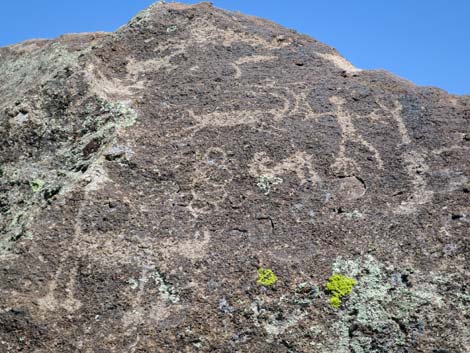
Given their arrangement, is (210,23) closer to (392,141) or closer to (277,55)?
(277,55)

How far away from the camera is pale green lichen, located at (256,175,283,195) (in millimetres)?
5438

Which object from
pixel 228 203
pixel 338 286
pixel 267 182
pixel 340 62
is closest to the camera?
pixel 338 286

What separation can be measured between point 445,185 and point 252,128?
186 centimetres

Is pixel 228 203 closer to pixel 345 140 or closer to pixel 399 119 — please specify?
pixel 345 140

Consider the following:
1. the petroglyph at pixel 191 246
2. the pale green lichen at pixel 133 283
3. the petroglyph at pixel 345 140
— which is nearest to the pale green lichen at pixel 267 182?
the petroglyph at pixel 345 140

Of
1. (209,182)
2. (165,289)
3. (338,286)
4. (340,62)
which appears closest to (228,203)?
(209,182)

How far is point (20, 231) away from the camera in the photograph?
506 cm

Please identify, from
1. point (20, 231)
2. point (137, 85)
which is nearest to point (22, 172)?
point (20, 231)

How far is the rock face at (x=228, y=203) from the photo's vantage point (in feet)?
14.8

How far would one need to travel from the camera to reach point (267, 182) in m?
5.48

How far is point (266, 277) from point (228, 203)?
33.6 inches

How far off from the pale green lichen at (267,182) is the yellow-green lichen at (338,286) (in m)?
1.06

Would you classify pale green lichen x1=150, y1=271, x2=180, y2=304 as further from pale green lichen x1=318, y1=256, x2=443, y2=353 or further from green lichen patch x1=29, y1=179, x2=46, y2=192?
green lichen patch x1=29, y1=179, x2=46, y2=192

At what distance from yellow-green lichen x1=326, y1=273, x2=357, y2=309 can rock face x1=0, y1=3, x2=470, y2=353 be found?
0.02 metres
